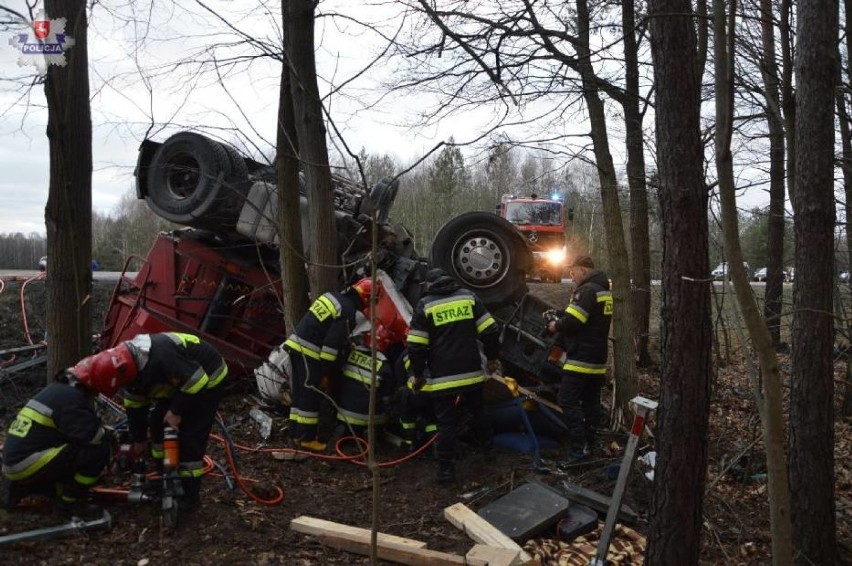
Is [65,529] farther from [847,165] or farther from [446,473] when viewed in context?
[847,165]

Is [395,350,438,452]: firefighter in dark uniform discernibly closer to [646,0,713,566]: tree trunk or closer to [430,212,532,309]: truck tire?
[430,212,532,309]: truck tire

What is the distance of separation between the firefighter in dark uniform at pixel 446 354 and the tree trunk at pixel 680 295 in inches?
81.1

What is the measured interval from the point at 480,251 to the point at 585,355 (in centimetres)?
179

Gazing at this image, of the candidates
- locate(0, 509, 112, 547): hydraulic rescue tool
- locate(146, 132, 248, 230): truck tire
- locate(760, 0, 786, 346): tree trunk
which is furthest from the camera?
locate(760, 0, 786, 346): tree trunk

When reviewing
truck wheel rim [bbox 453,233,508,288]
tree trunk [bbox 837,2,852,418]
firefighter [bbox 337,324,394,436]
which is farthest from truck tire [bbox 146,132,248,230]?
tree trunk [bbox 837,2,852,418]

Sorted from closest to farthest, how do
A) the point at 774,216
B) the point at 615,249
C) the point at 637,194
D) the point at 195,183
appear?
the point at 615,249 → the point at 195,183 → the point at 774,216 → the point at 637,194

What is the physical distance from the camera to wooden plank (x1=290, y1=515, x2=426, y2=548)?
3.88 m

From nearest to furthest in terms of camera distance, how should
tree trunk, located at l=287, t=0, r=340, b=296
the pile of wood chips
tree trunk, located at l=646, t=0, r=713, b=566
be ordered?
tree trunk, located at l=646, t=0, r=713, b=566
the pile of wood chips
tree trunk, located at l=287, t=0, r=340, b=296

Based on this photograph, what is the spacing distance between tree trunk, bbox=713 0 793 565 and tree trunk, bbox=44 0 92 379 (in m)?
3.83

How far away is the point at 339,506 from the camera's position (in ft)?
15.1

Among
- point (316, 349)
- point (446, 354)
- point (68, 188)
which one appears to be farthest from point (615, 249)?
point (68, 188)

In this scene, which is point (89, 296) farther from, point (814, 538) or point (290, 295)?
point (814, 538)

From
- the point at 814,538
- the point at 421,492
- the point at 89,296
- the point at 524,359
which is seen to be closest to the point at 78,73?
the point at 89,296

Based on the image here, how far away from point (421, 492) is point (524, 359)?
2.32 metres
